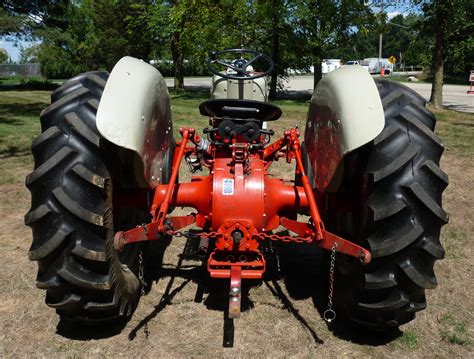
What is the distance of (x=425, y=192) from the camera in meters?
2.60

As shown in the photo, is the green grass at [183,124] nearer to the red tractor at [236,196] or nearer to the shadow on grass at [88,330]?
the shadow on grass at [88,330]

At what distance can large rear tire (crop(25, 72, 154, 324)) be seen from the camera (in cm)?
261

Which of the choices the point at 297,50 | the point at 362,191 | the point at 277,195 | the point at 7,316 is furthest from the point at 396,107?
the point at 297,50

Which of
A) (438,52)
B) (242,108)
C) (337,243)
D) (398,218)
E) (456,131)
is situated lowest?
(456,131)

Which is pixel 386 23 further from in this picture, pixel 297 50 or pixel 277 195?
pixel 277 195

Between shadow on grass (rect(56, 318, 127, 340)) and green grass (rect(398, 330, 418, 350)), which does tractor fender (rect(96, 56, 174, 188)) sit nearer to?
shadow on grass (rect(56, 318, 127, 340))

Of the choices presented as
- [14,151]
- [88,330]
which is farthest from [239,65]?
[14,151]

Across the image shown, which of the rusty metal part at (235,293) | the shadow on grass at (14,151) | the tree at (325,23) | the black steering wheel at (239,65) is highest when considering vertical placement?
the tree at (325,23)

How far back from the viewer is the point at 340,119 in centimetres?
266

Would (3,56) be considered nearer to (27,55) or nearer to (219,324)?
(27,55)

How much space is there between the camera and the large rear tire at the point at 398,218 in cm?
259

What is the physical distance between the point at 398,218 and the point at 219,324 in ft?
4.25

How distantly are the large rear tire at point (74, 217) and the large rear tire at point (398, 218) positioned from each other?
1.40 meters

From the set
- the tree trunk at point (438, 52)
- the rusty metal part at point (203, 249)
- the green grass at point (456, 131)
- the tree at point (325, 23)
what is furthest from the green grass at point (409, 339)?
the tree at point (325, 23)
